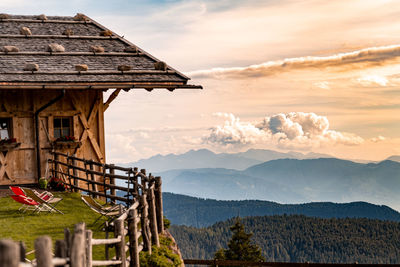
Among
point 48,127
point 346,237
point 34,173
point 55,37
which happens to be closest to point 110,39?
point 55,37

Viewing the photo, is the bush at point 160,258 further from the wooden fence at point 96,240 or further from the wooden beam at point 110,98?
the wooden beam at point 110,98

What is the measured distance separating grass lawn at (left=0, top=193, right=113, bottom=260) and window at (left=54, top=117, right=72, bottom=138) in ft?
8.63

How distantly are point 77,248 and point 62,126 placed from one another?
13.4m

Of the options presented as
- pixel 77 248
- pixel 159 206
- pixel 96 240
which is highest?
Answer: pixel 77 248

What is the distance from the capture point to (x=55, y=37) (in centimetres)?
2194

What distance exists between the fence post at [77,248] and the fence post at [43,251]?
0.97m

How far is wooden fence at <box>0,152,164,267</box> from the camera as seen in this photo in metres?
6.19

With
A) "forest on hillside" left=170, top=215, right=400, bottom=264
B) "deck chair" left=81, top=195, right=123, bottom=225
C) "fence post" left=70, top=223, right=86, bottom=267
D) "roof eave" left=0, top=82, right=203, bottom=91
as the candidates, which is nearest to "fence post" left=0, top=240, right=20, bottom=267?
"fence post" left=70, top=223, right=86, bottom=267

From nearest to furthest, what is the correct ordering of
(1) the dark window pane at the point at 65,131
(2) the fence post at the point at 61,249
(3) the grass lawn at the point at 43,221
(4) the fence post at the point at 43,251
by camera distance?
(4) the fence post at the point at 43,251 < (2) the fence post at the point at 61,249 < (3) the grass lawn at the point at 43,221 < (1) the dark window pane at the point at 65,131

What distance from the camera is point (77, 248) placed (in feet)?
24.1

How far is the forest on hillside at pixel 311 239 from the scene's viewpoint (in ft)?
502

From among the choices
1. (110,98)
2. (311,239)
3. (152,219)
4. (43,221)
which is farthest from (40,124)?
(311,239)

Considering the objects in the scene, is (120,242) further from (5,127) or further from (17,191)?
(5,127)

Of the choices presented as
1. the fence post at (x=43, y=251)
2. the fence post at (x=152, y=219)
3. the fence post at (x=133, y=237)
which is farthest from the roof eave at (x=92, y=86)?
the fence post at (x=43, y=251)
